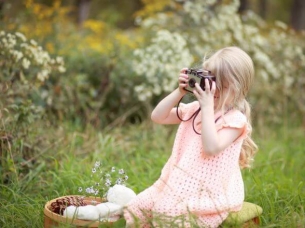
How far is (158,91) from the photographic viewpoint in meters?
5.32

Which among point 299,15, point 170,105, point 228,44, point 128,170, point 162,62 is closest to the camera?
point 170,105

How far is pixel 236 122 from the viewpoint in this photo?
107 inches

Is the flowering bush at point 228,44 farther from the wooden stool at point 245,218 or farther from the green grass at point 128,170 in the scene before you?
the wooden stool at point 245,218

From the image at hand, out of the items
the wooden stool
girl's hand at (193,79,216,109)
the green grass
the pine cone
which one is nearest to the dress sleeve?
girl's hand at (193,79,216,109)

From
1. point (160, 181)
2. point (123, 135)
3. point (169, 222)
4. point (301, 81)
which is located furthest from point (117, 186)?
point (301, 81)

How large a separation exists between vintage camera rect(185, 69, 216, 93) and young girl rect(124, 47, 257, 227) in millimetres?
25

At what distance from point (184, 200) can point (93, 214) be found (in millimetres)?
473

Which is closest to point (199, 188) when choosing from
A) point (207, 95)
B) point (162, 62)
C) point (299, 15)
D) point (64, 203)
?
point (207, 95)

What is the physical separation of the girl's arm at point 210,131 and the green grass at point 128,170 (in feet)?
1.72

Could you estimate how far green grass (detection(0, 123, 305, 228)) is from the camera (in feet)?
10.6

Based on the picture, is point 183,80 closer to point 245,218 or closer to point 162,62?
point 245,218

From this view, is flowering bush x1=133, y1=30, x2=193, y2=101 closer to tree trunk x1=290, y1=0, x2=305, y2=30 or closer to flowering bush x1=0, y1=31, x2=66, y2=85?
flowering bush x1=0, y1=31, x2=66, y2=85

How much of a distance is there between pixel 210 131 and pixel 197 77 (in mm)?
296

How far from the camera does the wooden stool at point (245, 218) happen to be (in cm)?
269
